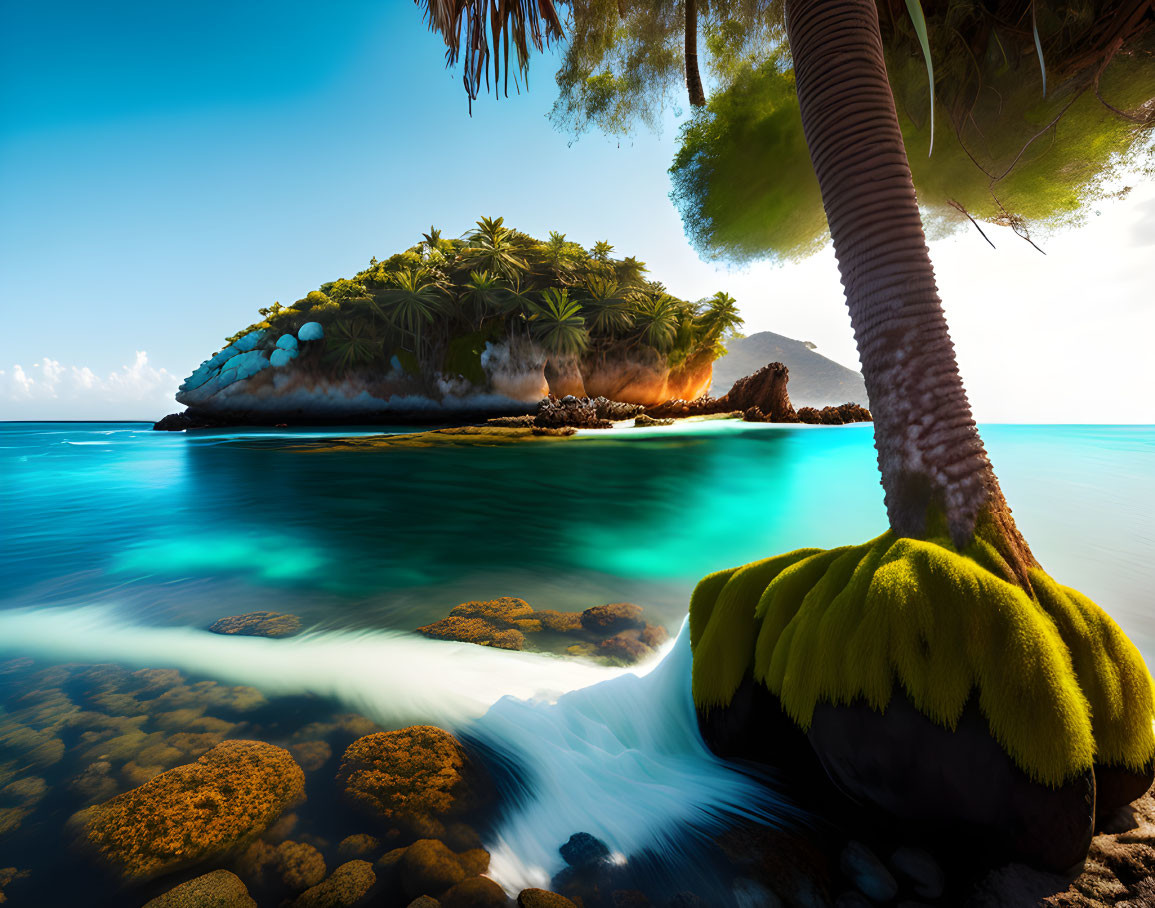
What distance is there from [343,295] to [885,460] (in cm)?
3196

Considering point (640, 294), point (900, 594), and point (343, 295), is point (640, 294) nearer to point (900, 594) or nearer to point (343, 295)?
point (343, 295)

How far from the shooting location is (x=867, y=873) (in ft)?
5.46

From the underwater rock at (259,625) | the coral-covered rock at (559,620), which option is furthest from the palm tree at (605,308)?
the underwater rock at (259,625)

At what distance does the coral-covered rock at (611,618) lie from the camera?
4410 millimetres

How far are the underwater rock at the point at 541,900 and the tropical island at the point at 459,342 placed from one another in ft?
81.2

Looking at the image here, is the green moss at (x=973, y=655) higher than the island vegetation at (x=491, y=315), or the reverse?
the island vegetation at (x=491, y=315)

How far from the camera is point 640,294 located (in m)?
28.4

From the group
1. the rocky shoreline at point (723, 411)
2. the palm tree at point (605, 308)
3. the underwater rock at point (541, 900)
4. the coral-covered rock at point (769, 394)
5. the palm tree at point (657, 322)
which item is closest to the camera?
the underwater rock at point (541, 900)

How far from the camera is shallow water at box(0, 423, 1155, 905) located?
2617 mm

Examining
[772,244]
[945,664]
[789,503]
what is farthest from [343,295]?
[945,664]

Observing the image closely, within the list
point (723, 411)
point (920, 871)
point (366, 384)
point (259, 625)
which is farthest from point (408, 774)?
point (366, 384)

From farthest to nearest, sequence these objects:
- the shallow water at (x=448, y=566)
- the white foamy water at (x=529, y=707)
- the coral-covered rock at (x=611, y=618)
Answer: the coral-covered rock at (x=611, y=618) → the shallow water at (x=448, y=566) → the white foamy water at (x=529, y=707)

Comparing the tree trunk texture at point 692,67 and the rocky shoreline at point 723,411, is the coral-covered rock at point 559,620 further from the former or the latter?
the rocky shoreline at point 723,411

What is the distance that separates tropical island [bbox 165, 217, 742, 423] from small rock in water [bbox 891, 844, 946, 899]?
24.8 metres
